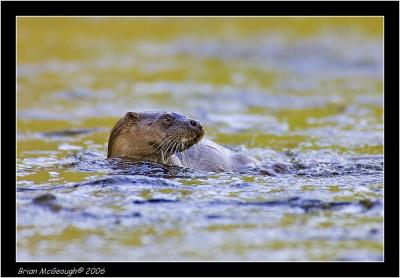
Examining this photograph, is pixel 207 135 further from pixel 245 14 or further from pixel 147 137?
pixel 245 14

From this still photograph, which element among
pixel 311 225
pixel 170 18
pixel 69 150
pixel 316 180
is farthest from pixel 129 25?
pixel 311 225

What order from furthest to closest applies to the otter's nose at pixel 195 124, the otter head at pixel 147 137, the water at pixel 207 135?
the otter head at pixel 147 137 → the otter's nose at pixel 195 124 → the water at pixel 207 135

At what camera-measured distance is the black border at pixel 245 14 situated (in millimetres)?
4180

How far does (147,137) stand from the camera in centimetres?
672

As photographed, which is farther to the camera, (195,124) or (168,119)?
(168,119)

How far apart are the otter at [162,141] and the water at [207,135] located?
165mm

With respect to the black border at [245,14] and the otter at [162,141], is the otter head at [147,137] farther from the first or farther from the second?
the black border at [245,14]

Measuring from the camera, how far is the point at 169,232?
15.8 feet

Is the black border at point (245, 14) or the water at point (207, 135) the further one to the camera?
the water at point (207, 135)

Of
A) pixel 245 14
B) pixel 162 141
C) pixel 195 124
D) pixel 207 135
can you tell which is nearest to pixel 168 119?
pixel 162 141

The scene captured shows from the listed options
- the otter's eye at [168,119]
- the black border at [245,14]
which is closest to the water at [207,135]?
the black border at [245,14]

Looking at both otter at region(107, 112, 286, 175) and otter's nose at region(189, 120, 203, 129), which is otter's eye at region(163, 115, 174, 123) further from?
otter's nose at region(189, 120, 203, 129)

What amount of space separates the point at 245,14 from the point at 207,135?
13.0 feet

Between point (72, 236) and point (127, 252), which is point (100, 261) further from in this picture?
point (72, 236)
